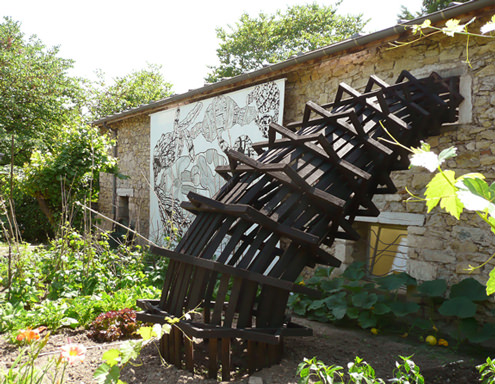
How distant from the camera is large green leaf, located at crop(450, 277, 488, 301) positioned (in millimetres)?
3818

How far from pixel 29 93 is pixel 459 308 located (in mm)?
18478

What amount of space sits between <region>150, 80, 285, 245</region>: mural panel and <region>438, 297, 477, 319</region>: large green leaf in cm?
345

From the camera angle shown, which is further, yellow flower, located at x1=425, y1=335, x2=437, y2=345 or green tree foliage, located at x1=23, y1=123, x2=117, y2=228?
green tree foliage, located at x1=23, y1=123, x2=117, y2=228

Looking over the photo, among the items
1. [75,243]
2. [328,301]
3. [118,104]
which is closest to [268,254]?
[328,301]

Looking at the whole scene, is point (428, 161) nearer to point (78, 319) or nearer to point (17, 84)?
point (78, 319)

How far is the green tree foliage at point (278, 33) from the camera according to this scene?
72.3ft

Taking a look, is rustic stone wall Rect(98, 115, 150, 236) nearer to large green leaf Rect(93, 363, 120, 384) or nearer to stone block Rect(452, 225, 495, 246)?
stone block Rect(452, 225, 495, 246)

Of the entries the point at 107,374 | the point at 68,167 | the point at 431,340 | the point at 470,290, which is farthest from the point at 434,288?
the point at 68,167

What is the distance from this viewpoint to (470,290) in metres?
3.88

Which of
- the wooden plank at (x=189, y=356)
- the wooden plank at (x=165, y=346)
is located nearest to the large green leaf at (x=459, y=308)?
the wooden plank at (x=189, y=356)

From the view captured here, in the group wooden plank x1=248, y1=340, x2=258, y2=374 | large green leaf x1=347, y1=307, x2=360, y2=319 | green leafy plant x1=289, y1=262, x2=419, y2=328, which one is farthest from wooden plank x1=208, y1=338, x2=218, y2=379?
large green leaf x1=347, y1=307, x2=360, y2=319

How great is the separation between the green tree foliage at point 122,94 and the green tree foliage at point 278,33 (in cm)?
516

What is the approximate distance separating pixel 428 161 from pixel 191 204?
2768mm

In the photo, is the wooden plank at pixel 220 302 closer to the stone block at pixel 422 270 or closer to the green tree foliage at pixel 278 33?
the stone block at pixel 422 270
